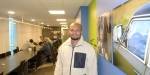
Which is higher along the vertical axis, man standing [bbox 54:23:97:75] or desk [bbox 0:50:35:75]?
man standing [bbox 54:23:97:75]

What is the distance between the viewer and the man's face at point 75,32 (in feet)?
9.26

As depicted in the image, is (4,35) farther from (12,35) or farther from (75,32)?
(75,32)

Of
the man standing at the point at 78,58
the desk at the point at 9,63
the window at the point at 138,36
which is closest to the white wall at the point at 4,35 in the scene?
the desk at the point at 9,63

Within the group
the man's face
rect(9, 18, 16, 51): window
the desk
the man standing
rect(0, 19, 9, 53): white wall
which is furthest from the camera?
rect(9, 18, 16, 51): window

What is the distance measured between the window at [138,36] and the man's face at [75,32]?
3.64ft

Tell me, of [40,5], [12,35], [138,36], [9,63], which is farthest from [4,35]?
[138,36]

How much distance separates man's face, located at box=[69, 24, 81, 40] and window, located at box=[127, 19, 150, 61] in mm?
1111

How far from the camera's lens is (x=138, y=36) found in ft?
5.11

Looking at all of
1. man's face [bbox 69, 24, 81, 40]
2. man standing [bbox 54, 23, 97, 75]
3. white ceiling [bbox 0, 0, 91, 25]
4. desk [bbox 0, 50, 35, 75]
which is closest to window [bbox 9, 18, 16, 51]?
white ceiling [bbox 0, 0, 91, 25]

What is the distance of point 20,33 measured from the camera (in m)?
12.3

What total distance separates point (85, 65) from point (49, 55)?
27.2ft

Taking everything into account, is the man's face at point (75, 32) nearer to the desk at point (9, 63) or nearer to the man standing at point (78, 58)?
the man standing at point (78, 58)

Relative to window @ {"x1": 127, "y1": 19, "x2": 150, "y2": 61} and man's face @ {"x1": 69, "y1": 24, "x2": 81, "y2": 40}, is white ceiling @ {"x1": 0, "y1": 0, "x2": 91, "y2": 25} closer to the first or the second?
man's face @ {"x1": 69, "y1": 24, "x2": 81, "y2": 40}

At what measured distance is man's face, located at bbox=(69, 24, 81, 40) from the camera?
2.82 metres
